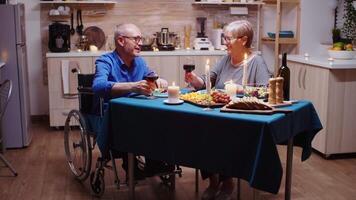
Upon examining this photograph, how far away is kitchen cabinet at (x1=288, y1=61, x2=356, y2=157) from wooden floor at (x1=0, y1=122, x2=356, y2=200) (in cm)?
14

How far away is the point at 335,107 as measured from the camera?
4.17 m

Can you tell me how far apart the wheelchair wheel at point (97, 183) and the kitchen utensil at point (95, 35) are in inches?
102

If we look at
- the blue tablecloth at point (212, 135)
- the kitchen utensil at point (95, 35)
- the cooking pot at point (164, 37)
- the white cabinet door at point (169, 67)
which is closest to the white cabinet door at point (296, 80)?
the white cabinet door at point (169, 67)

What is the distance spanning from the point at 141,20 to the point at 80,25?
728 millimetres

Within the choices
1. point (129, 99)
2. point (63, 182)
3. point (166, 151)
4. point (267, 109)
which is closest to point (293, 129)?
point (267, 109)

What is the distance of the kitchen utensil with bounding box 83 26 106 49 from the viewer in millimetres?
5629

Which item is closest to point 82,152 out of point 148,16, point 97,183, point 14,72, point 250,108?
point 97,183

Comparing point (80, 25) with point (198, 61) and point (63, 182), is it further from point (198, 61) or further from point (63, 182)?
point (63, 182)

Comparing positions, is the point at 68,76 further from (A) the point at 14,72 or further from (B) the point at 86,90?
(B) the point at 86,90

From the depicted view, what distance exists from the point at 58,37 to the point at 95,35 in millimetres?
524

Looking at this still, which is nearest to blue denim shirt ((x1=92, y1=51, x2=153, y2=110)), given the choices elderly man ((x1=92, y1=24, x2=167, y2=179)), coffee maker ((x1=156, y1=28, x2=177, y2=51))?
elderly man ((x1=92, y1=24, x2=167, y2=179))

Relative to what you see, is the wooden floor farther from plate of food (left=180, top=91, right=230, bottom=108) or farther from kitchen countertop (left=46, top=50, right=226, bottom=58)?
kitchen countertop (left=46, top=50, right=226, bottom=58)

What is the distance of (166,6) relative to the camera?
5.79 metres

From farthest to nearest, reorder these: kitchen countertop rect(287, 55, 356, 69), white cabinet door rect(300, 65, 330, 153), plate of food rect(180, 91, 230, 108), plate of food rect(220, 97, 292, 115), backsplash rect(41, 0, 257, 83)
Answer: backsplash rect(41, 0, 257, 83), white cabinet door rect(300, 65, 330, 153), kitchen countertop rect(287, 55, 356, 69), plate of food rect(180, 91, 230, 108), plate of food rect(220, 97, 292, 115)
